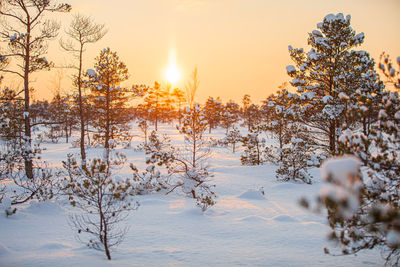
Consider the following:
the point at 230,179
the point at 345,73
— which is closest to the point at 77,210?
the point at 230,179

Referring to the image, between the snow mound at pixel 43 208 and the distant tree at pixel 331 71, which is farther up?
the distant tree at pixel 331 71

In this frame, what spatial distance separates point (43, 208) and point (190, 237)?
18.0 feet

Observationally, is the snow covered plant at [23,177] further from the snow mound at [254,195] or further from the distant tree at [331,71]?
the distant tree at [331,71]

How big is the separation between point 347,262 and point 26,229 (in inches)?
316

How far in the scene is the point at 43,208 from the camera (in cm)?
843

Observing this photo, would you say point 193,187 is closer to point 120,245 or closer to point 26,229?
point 120,245

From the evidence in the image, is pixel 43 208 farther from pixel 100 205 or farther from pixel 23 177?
pixel 100 205

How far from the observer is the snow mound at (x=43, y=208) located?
27.0 ft

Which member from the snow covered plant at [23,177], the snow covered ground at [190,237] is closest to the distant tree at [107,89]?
the snow covered plant at [23,177]

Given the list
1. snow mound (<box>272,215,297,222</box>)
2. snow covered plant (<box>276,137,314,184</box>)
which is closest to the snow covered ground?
snow mound (<box>272,215,297,222</box>)

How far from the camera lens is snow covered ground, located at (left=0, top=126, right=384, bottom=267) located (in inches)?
197

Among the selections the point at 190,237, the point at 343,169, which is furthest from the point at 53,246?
the point at 343,169

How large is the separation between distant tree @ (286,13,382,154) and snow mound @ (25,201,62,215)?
428 inches

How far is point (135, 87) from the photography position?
58.8 ft
